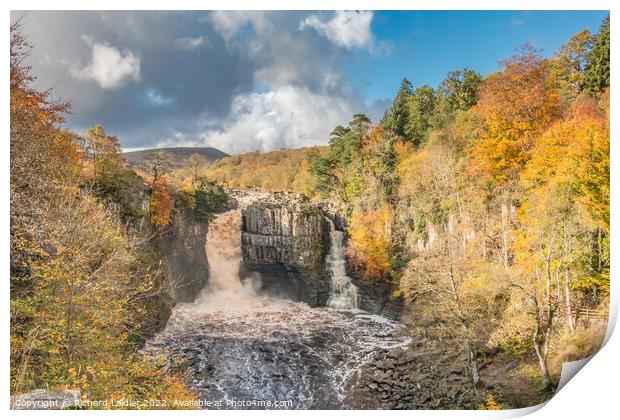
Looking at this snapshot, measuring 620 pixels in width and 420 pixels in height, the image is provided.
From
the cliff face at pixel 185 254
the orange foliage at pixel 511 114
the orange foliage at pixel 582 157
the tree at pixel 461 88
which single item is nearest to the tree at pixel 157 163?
the cliff face at pixel 185 254

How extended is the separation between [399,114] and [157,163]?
6555mm

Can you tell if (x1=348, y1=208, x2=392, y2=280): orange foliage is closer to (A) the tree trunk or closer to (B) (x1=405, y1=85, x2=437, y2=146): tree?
(B) (x1=405, y1=85, x2=437, y2=146): tree

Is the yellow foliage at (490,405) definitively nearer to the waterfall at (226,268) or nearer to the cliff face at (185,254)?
the cliff face at (185,254)

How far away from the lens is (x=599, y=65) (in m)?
6.86

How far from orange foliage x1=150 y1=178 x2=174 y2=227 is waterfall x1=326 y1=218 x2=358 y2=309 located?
7.06 m

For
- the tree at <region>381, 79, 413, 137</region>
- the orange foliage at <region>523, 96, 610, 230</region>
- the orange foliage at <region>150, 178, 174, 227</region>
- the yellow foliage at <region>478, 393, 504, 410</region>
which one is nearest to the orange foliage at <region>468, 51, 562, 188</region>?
the orange foliage at <region>523, 96, 610, 230</region>

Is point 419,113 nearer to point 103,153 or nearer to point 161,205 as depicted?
point 161,205

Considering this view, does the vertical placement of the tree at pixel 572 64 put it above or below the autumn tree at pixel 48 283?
above

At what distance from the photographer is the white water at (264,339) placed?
8.02 m

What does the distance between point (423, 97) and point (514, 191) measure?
3101mm

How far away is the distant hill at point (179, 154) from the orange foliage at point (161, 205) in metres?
1.98

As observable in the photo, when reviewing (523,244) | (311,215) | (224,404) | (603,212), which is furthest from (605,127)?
(311,215)

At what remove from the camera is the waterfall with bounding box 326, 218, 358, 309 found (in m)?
15.3
